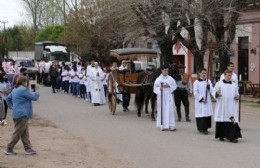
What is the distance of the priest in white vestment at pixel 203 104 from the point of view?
15.2m

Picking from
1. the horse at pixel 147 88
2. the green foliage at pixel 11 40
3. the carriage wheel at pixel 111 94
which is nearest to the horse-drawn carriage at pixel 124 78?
the carriage wheel at pixel 111 94

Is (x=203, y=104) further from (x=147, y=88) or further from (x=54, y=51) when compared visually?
(x=54, y=51)

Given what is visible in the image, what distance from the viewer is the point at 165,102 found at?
52.6ft

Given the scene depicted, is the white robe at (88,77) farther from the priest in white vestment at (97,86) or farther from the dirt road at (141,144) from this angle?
the dirt road at (141,144)

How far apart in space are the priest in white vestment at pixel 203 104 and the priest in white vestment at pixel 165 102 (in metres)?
0.83

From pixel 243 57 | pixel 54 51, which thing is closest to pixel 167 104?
pixel 243 57

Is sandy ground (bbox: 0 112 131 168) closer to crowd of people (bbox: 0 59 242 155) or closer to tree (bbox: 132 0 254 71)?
crowd of people (bbox: 0 59 242 155)

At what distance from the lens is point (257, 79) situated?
104 feet

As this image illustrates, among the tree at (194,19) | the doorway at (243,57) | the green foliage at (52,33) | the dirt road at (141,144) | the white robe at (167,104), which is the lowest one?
the dirt road at (141,144)

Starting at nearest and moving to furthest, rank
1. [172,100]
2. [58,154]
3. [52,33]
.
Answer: [58,154]
[172,100]
[52,33]

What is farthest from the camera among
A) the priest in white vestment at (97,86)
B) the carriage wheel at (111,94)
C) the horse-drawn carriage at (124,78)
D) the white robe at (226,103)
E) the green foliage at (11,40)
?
the green foliage at (11,40)

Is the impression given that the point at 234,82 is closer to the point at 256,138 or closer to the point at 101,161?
the point at 256,138

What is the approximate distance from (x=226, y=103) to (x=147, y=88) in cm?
525

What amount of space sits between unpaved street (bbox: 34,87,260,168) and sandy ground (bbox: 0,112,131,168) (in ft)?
1.07
